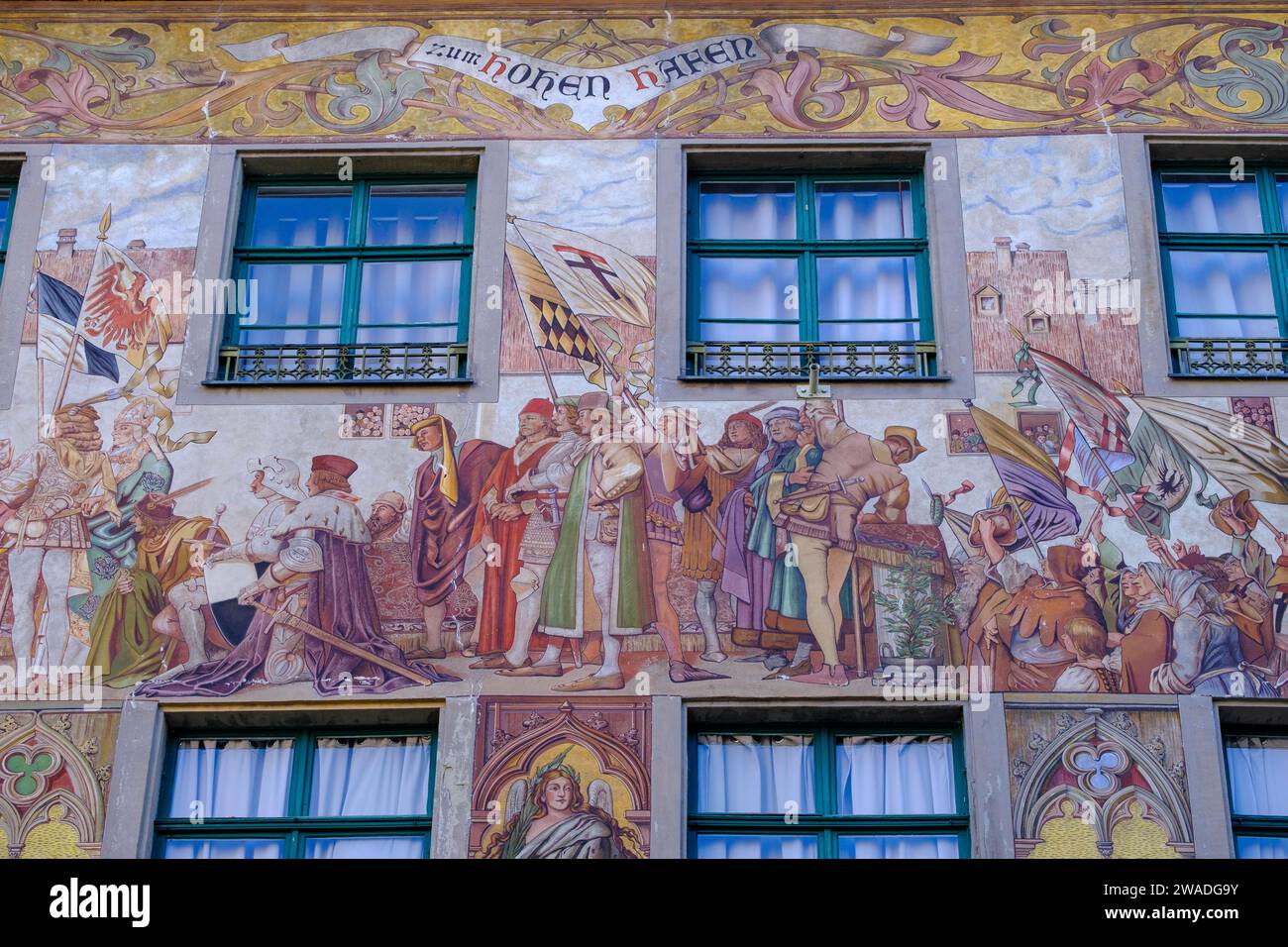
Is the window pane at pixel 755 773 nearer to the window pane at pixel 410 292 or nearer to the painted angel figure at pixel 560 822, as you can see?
the painted angel figure at pixel 560 822

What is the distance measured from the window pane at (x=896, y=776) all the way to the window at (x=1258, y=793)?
1.30 m

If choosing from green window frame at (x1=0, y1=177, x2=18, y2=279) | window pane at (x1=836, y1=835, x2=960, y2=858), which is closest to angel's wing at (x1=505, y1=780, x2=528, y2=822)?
window pane at (x1=836, y1=835, x2=960, y2=858)

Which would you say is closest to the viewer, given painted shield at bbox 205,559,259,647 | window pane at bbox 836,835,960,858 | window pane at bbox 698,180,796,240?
window pane at bbox 836,835,960,858

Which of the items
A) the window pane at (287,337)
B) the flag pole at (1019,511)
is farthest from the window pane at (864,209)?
the window pane at (287,337)

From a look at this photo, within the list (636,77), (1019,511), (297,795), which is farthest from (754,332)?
(297,795)

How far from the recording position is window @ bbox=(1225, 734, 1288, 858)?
1154 centimetres

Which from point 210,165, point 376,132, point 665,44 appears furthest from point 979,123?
point 210,165

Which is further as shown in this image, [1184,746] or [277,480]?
[277,480]

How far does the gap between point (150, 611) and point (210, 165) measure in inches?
106

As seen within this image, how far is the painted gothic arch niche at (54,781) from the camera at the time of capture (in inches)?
453

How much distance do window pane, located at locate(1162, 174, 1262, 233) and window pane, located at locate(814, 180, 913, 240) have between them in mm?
1401

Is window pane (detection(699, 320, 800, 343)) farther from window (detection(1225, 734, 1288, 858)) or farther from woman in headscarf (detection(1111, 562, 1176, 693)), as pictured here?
window (detection(1225, 734, 1288, 858))

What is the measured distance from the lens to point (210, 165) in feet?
44.2
